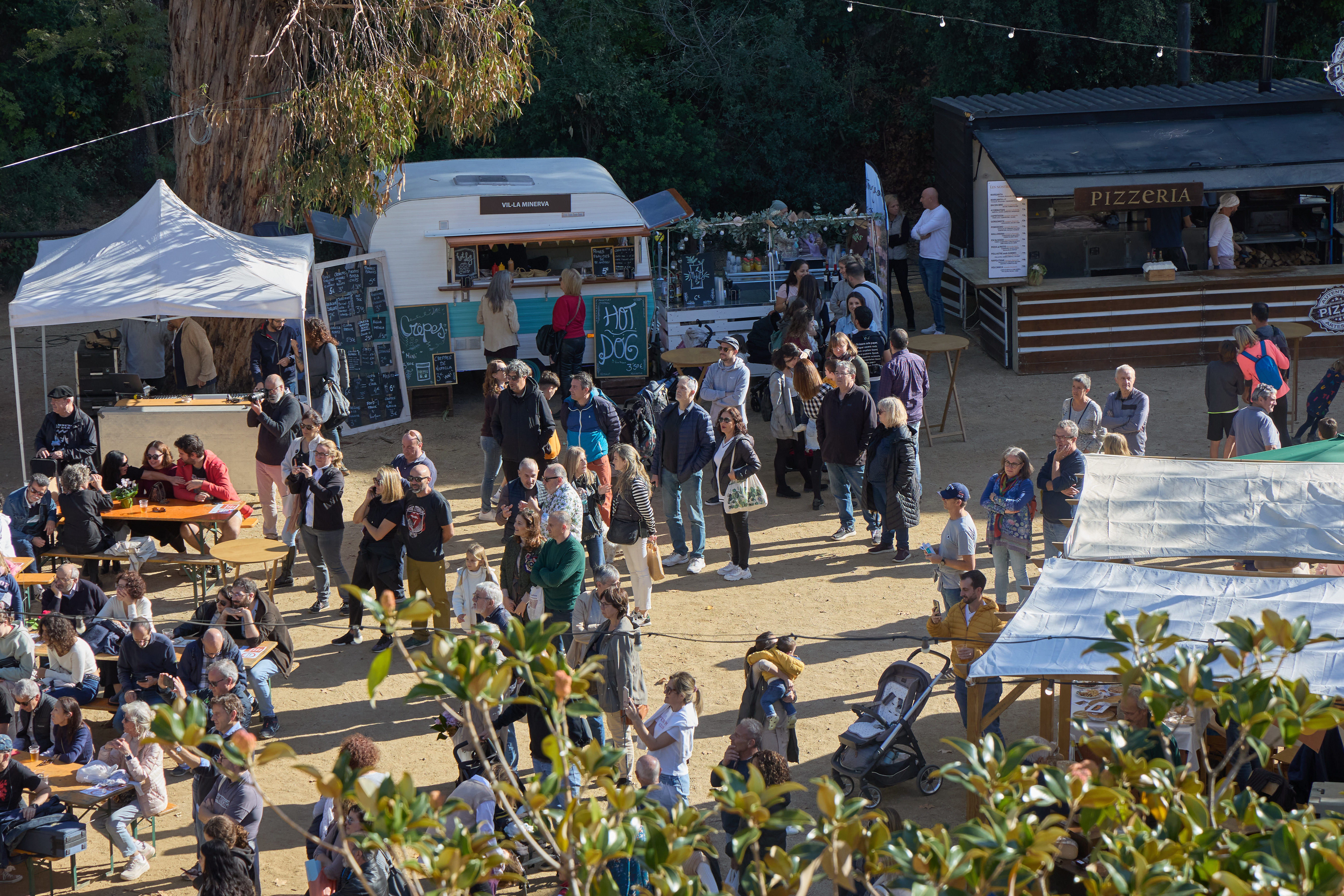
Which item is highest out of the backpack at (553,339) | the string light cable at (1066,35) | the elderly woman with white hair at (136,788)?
the string light cable at (1066,35)

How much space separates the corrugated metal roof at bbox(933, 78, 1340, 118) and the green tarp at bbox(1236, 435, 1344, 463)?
9.05m

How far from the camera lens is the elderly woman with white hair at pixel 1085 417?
10.4m

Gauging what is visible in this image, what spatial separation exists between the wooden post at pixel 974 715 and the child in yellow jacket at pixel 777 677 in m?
0.94

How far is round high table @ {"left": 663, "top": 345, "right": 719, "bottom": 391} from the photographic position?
13773 millimetres

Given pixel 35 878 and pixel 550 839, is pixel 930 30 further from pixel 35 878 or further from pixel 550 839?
pixel 550 839

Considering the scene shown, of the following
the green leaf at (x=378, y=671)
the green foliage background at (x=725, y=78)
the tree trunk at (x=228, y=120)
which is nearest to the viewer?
the green leaf at (x=378, y=671)

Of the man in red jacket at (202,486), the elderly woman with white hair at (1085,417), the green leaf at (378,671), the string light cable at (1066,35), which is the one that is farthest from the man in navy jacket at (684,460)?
the string light cable at (1066,35)

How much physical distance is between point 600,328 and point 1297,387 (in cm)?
765

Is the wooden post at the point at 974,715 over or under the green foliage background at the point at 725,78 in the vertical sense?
under

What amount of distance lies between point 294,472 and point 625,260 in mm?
6311

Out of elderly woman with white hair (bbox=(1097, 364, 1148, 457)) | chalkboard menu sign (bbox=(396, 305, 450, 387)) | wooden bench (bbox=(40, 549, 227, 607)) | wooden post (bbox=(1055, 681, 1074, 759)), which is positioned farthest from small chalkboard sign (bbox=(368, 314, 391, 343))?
wooden post (bbox=(1055, 681, 1074, 759))

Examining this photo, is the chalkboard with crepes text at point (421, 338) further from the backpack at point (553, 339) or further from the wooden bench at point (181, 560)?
the wooden bench at point (181, 560)

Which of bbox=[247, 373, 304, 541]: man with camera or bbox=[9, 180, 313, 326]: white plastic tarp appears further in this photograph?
bbox=[9, 180, 313, 326]: white plastic tarp

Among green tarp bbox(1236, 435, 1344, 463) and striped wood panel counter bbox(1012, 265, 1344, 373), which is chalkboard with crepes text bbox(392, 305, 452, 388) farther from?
green tarp bbox(1236, 435, 1344, 463)
